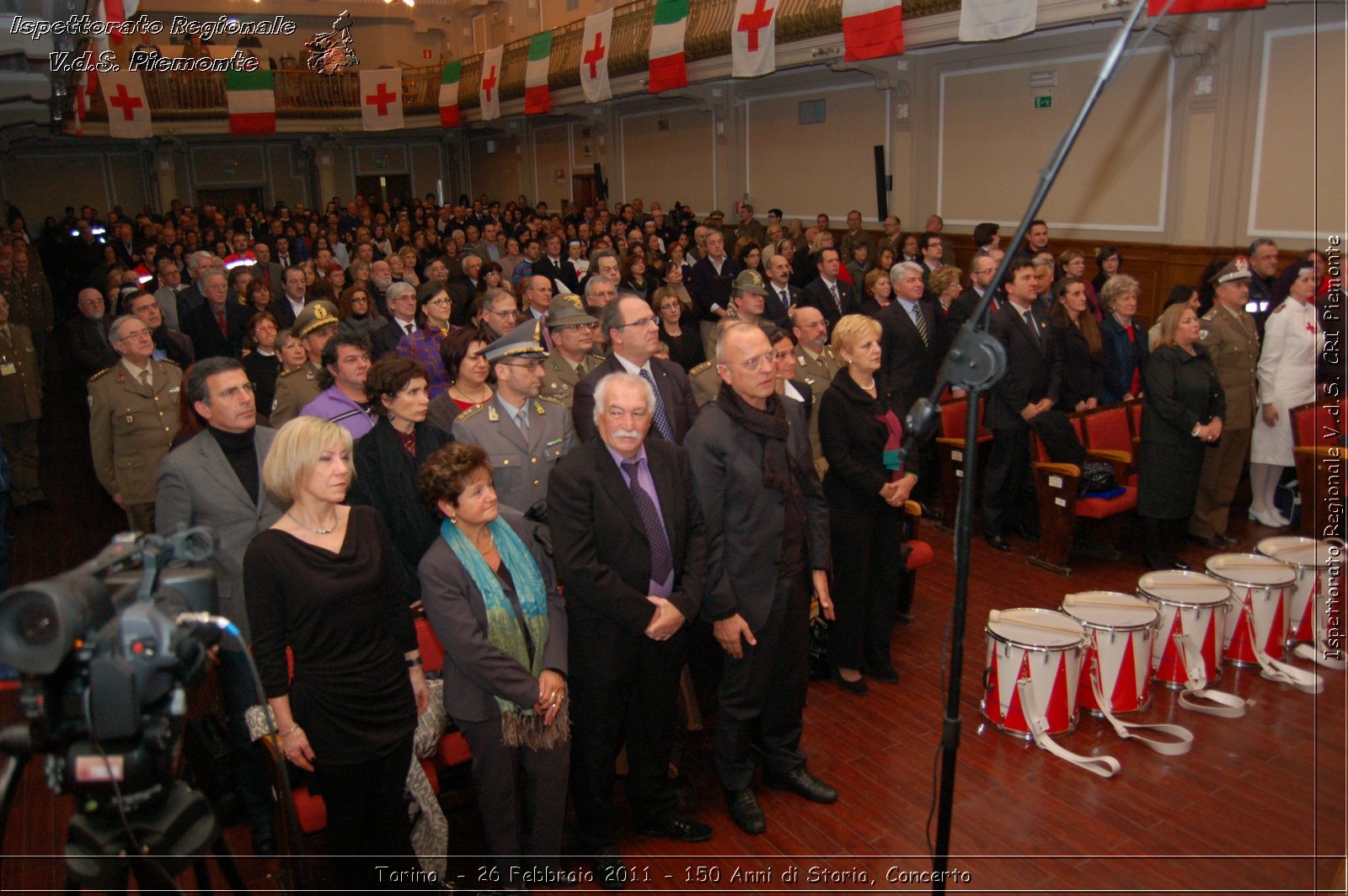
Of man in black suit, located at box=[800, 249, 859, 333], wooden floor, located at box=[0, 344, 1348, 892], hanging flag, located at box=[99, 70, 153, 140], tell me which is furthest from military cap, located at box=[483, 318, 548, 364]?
hanging flag, located at box=[99, 70, 153, 140]

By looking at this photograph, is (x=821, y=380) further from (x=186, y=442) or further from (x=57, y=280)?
(x=57, y=280)

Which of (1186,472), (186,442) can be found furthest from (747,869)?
(1186,472)

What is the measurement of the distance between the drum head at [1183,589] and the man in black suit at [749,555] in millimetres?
1788

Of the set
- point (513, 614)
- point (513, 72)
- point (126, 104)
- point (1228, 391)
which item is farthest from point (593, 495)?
point (513, 72)

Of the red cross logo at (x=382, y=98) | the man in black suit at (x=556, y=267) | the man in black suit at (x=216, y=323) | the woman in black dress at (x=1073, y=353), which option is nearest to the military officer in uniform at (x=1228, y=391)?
the woman in black dress at (x=1073, y=353)

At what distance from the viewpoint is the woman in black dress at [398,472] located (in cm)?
340

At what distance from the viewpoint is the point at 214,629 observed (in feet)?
5.90

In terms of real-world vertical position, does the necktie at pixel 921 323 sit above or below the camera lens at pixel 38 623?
above

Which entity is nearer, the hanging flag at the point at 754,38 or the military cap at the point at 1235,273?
the military cap at the point at 1235,273

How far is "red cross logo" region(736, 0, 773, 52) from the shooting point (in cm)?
1148

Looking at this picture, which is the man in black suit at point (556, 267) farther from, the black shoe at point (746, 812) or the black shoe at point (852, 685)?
the black shoe at point (746, 812)

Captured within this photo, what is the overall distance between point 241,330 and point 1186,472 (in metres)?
6.80

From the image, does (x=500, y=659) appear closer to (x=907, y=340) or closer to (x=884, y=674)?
(x=884, y=674)

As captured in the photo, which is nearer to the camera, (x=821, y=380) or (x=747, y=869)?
(x=747, y=869)
